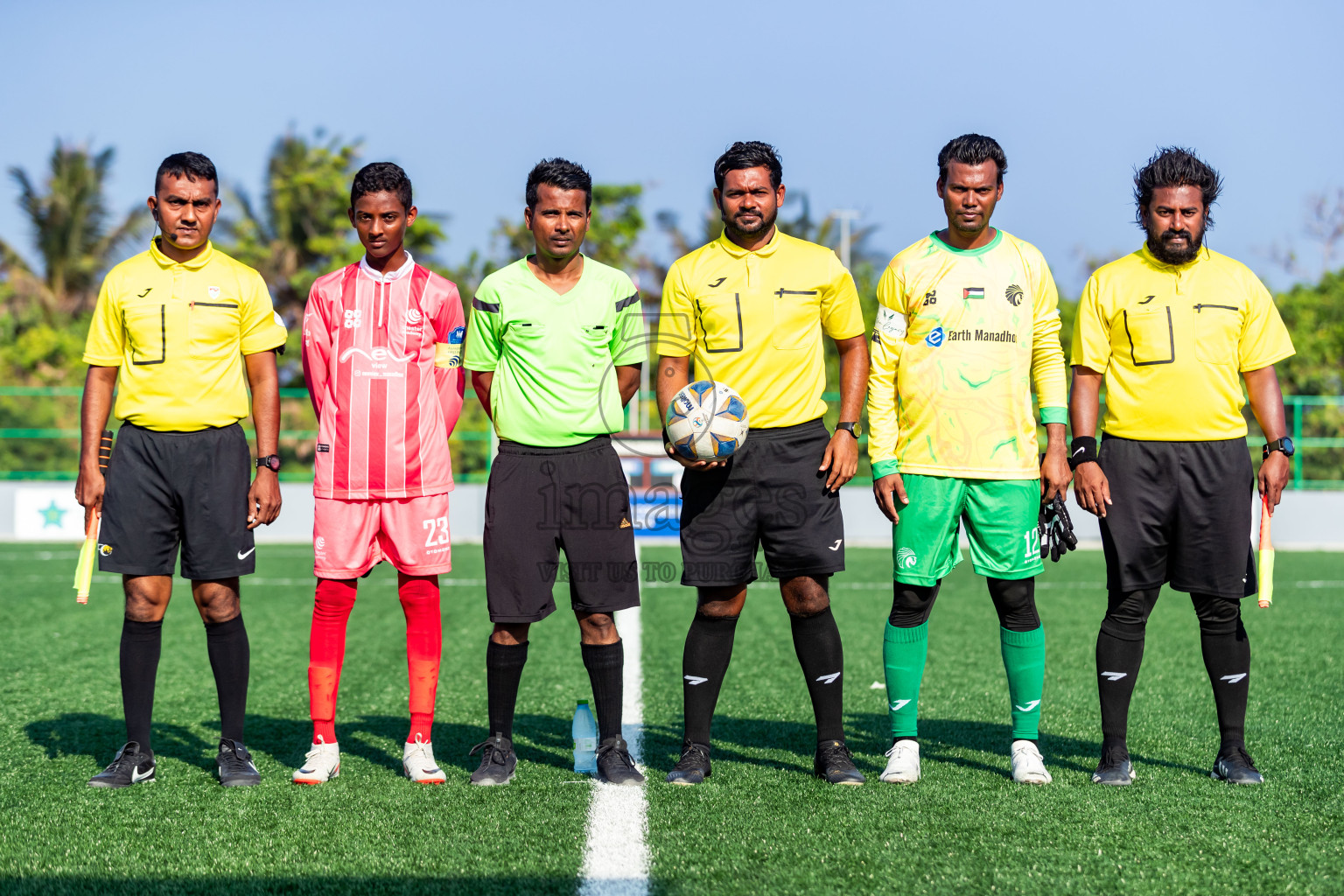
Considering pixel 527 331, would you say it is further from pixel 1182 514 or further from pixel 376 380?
pixel 1182 514

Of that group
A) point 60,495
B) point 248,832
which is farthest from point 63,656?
point 60,495

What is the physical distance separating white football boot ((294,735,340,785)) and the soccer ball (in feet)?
5.36

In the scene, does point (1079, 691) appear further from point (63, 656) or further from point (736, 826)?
point (63, 656)

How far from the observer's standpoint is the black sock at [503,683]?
14.0ft

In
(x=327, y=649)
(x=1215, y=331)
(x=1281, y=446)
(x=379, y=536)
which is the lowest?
(x=327, y=649)

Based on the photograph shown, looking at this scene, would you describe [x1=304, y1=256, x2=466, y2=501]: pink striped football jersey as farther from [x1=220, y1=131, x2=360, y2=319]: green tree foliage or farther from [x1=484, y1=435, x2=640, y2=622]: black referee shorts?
[x1=220, y1=131, x2=360, y2=319]: green tree foliage

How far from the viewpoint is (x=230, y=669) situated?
4.35 metres

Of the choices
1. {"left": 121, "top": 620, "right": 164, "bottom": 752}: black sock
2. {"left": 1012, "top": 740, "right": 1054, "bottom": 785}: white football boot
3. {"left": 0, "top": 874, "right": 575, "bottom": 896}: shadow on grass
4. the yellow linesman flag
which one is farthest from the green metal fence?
{"left": 0, "top": 874, "right": 575, "bottom": 896}: shadow on grass

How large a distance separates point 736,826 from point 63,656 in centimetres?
516

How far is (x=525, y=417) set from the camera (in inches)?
164

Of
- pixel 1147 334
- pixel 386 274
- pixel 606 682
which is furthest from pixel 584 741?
pixel 1147 334

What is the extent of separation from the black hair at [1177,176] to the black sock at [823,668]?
1.84 m

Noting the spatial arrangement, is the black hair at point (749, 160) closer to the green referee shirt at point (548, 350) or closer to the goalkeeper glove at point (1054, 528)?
the green referee shirt at point (548, 350)

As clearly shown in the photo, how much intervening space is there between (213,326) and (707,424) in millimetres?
1782
